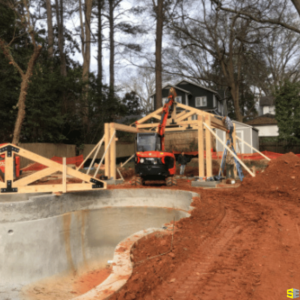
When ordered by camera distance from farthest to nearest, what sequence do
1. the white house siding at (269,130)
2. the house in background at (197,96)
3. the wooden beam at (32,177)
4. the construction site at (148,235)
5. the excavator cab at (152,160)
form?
the white house siding at (269,130) < the house in background at (197,96) < the excavator cab at (152,160) < the wooden beam at (32,177) < the construction site at (148,235)

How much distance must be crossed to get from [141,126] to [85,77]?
34.6ft

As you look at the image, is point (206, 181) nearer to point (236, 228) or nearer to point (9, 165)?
point (236, 228)

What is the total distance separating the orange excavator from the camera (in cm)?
1091

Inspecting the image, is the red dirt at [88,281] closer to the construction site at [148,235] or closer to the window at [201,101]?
the construction site at [148,235]

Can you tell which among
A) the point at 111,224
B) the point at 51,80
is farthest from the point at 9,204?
the point at 51,80

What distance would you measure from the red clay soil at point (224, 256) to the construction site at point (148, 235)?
16 millimetres

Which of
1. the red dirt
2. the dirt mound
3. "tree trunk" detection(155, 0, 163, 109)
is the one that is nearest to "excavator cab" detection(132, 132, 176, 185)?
the dirt mound

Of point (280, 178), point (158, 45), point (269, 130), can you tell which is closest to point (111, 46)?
point (158, 45)

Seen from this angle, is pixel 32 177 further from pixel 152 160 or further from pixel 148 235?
pixel 152 160

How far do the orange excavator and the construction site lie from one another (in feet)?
0.13

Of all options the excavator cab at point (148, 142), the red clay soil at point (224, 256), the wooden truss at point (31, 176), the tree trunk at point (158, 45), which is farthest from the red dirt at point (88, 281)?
the tree trunk at point (158, 45)

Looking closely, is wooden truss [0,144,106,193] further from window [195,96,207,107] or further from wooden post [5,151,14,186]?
window [195,96,207,107]

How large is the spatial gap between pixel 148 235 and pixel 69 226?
3609mm

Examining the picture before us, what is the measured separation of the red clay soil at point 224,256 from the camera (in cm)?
353
